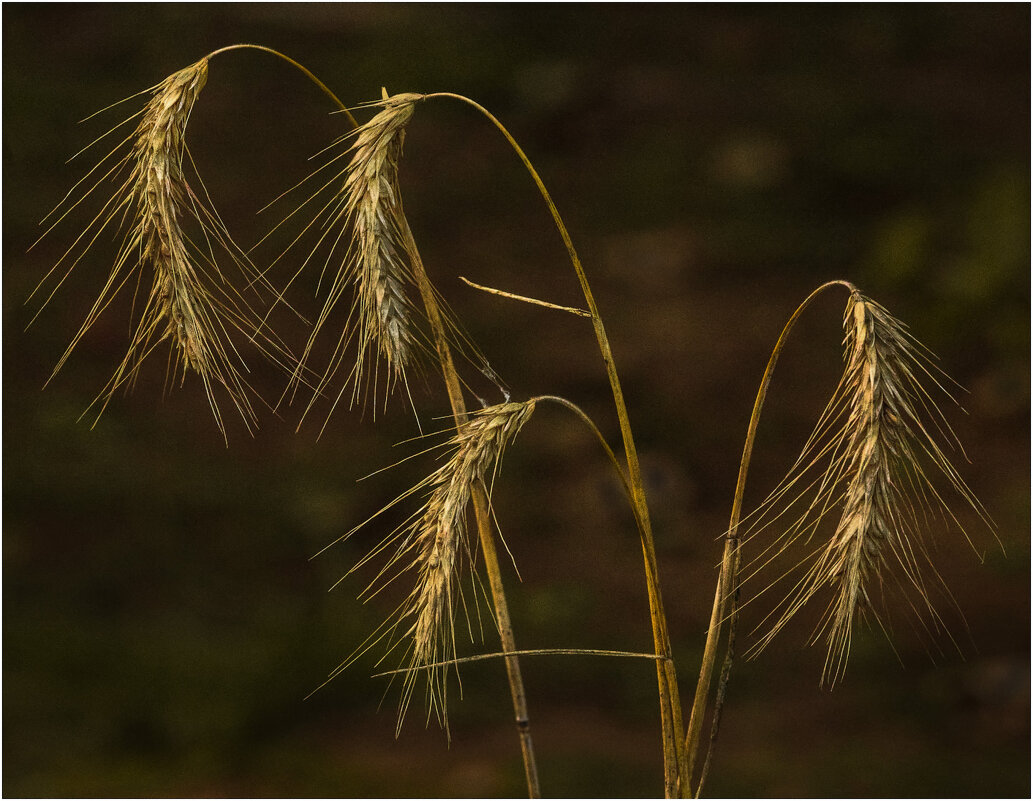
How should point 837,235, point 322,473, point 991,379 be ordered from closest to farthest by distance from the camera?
1. point 322,473
2. point 991,379
3. point 837,235

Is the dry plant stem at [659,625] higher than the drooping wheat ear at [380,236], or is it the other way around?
the drooping wheat ear at [380,236]

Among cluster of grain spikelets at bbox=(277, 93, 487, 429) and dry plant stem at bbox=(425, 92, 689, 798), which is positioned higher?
cluster of grain spikelets at bbox=(277, 93, 487, 429)

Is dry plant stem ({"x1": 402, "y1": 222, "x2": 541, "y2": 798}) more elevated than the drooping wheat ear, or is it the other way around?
the drooping wheat ear

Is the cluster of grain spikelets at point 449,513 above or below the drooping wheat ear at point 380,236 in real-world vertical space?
below

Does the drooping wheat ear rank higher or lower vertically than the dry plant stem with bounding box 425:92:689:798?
higher

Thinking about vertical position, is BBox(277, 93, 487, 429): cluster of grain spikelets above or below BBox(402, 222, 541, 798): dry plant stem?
above

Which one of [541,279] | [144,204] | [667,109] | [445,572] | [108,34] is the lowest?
[445,572]

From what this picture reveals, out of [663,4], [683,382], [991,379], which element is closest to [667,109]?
[663,4]

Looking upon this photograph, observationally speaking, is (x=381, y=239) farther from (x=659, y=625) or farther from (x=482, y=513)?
(x=659, y=625)

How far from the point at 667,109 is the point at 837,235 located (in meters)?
0.79

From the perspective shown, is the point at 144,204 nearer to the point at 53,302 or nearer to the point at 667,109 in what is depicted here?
the point at 53,302

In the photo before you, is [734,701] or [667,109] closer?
[734,701]

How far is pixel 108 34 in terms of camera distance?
12.0 feet

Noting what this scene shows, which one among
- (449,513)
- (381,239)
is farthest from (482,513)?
(381,239)
